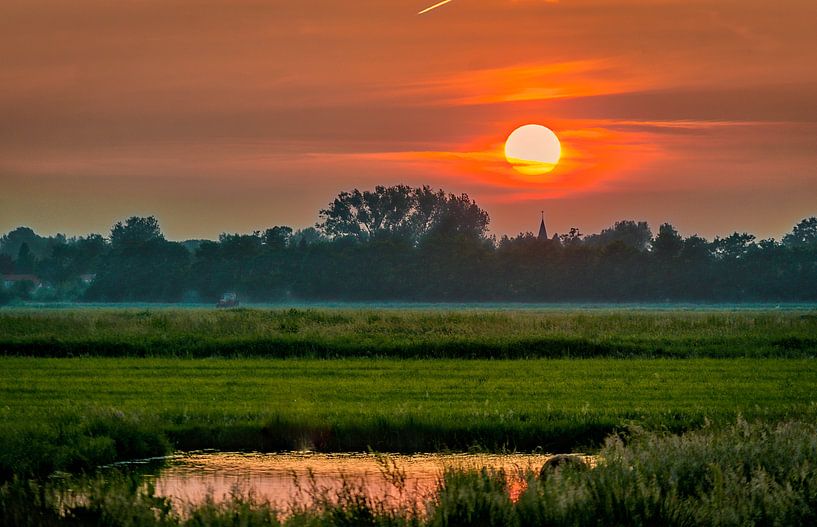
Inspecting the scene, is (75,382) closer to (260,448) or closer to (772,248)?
(260,448)

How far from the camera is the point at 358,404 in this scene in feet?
94.2

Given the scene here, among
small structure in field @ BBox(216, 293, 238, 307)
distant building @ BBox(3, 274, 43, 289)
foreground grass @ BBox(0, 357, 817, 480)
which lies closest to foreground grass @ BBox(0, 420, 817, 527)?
foreground grass @ BBox(0, 357, 817, 480)

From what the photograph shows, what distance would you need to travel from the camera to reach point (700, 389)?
32.5 meters

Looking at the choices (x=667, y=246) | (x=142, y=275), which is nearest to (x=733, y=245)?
(x=667, y=246)

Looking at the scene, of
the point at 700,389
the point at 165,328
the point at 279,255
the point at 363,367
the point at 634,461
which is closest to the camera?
the point at 634,461

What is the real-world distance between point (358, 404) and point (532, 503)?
12.9 metres

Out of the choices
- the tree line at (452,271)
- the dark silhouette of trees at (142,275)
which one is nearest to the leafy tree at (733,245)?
the tree line at (452,271)

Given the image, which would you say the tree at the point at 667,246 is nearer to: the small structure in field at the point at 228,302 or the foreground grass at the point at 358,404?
the small structure in field at the point at 228,302

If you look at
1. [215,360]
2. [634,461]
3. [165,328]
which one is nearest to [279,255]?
[165,328]

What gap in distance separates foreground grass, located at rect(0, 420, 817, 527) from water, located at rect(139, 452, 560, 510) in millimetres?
748

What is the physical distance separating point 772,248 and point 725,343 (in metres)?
113

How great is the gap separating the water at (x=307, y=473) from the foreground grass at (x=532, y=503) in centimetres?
75

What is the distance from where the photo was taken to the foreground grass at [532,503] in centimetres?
1597

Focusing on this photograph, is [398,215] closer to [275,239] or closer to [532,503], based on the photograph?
[275,239]
